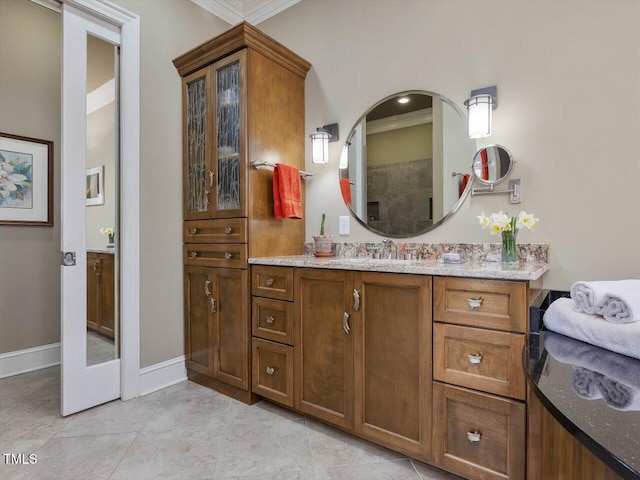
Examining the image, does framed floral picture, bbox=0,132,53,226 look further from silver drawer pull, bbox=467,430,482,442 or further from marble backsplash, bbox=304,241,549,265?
silver drawer pull, bbox=467,430,482,442

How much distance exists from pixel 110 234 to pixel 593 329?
2.54 metres

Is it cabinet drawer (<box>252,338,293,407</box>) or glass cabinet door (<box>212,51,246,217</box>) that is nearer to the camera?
cabinet drawer (<box>252,338,293,407</box>)

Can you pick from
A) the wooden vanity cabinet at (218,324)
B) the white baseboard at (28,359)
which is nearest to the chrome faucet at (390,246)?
the wooden vanity cabinet at (218,324)

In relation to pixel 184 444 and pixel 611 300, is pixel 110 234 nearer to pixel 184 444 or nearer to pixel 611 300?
pixel 184 444

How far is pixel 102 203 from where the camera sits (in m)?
2.21

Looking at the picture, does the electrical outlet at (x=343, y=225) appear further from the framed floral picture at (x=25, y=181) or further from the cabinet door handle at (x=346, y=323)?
the framed floral picture at (x=25, y=181)

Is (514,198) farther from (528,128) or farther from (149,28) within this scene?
(149,28)

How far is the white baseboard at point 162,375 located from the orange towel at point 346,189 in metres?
1.69

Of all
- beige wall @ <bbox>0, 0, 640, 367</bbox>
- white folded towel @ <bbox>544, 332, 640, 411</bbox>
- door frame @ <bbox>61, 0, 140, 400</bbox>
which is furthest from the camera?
door frame @ <bbox>61, 0, 140, 400</bbox>

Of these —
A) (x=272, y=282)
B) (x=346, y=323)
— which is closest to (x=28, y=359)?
(x=272, y=282)

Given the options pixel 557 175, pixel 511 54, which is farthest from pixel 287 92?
pixel 557 175

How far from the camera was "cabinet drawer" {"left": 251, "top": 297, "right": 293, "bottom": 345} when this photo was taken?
2000 mm

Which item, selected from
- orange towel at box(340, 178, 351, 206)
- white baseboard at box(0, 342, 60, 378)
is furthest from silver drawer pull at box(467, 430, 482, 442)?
white baseboard at box(0, 342, 60, 378)

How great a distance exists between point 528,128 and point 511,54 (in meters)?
0.42
